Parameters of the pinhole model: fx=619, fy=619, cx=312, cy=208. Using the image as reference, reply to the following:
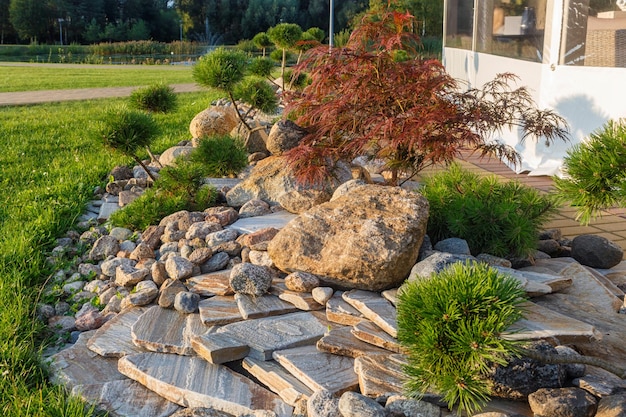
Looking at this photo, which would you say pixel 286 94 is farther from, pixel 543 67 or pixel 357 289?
pixel 543 67

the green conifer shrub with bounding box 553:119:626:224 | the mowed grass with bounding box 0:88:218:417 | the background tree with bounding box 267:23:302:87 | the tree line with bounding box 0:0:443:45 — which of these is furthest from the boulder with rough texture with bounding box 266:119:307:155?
the tree line with bounding box 0:0:443:45

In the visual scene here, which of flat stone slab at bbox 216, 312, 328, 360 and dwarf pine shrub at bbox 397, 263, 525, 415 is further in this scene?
flat stone slab at bbox 216, 312, 328, 360

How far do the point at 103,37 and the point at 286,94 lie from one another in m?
40.9

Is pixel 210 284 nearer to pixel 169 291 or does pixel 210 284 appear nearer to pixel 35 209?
pixel 169 291

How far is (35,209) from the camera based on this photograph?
462 centimetres

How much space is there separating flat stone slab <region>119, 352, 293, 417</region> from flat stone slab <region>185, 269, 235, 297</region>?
Answer: 0.50 metres

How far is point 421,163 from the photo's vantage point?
416 cm

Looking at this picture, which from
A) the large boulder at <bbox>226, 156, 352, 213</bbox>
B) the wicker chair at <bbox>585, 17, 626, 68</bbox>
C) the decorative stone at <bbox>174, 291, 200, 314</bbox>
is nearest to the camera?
the decorative stone at <bbox>174, 291, 200, 314</bbox>

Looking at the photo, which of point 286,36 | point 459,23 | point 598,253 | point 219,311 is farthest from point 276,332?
point 459,23

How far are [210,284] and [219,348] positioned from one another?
667 millimetres

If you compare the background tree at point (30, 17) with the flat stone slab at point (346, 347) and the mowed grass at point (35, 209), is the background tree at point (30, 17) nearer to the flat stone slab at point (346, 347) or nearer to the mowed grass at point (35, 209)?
the mowed grass at point (35, 209)

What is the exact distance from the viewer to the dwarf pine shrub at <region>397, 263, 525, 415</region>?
1.68 m

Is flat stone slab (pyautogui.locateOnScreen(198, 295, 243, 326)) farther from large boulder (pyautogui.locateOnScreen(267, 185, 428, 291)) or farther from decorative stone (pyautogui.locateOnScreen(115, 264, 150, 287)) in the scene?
decorative stone (pyautogui.locateOnScreen(115, 264, 150, 287))

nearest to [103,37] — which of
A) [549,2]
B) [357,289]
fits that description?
[549,2]
